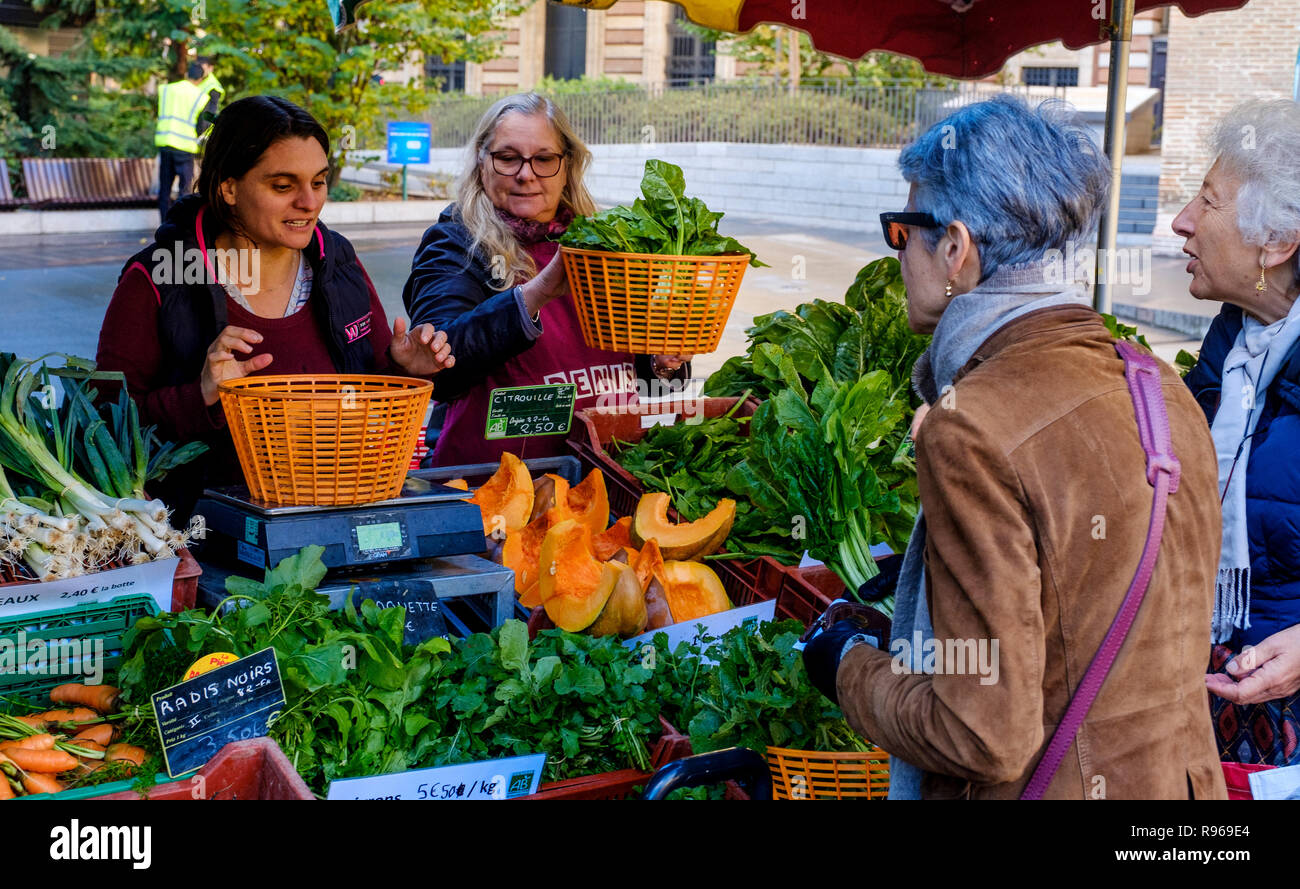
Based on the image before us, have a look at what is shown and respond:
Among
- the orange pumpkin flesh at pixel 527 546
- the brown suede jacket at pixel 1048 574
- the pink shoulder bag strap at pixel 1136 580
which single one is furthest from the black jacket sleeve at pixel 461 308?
the pink shoulder bag strap at pixel 1136 580

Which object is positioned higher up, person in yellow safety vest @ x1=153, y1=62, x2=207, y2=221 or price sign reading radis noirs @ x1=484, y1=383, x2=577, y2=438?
person in yellow safety vest @ x1=153, y1=62, x2=207, y2=221

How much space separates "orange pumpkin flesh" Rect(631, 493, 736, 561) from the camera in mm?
3205

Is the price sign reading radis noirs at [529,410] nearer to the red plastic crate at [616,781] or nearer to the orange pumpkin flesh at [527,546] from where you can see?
the orange pumpkin flesh at [527,546]

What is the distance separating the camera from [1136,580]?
1598 millimetres

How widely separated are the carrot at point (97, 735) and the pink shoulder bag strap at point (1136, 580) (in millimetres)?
1639

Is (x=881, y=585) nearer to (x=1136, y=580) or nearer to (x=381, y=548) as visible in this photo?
(x=1136, y=580)

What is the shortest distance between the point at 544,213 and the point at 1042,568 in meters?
2.70

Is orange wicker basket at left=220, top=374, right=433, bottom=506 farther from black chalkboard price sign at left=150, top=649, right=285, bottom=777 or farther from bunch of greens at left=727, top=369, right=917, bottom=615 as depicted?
bunch of greens at left=727, top=369, right=917, bottom=615

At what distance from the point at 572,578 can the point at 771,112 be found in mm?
19156

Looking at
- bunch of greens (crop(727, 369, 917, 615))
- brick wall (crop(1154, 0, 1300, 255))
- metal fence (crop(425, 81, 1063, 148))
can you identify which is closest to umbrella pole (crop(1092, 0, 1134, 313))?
bunch of greens (crop(727, 369, 917, 615))

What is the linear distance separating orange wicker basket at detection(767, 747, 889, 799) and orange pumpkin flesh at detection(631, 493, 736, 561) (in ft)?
3.45

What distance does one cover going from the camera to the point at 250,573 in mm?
2674
